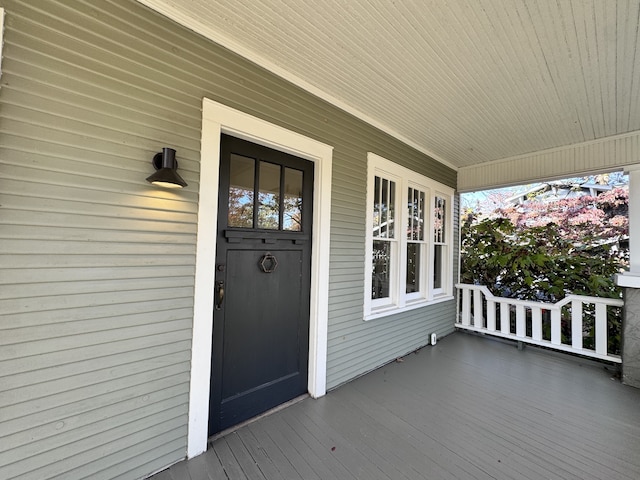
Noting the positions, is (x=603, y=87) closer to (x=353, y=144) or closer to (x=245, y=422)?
(x=353, y=144)

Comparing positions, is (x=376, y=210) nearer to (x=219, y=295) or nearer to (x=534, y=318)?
(x=219, y=295)

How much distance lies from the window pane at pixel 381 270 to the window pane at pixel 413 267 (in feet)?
1.66

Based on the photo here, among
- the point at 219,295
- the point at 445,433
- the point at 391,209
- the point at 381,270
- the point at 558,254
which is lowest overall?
the point at 445,433

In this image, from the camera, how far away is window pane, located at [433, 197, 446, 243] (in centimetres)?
429

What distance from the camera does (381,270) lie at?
3.31 m

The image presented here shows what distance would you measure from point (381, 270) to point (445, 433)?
1.69m

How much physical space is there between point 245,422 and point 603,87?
13.7 feet

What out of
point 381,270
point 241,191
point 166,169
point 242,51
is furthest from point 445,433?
point 242,51

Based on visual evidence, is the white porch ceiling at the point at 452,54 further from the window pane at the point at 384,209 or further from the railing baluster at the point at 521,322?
the railing baluster at the point at 521,322

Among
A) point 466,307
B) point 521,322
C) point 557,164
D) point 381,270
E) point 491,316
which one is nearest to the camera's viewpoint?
point 381,270

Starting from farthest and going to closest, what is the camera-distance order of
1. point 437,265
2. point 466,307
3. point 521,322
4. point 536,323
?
point 466,307 → point 437,265 → point 521,322 → point 536,323

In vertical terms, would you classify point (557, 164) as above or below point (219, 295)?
above

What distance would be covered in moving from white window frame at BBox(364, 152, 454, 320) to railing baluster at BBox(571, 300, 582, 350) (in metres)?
1.51

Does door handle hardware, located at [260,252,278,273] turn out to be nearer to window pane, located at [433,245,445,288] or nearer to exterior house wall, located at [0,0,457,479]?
exterior house wall, located at [0,0,457,479]
